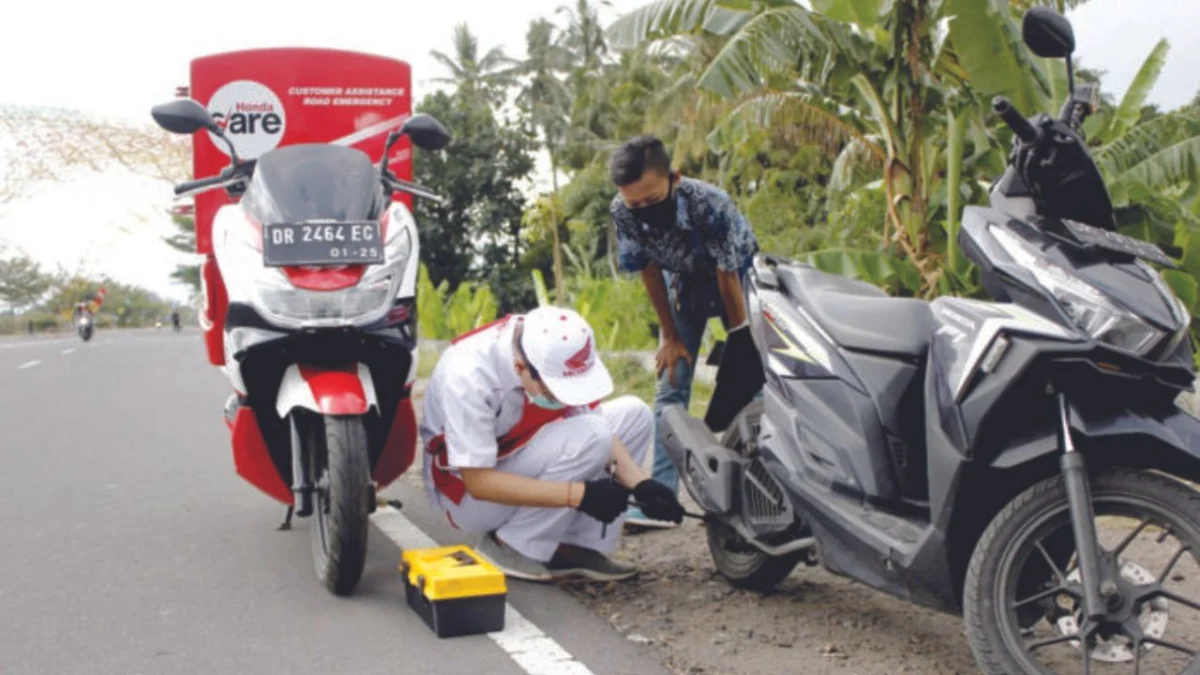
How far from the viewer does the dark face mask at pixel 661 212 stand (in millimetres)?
4867

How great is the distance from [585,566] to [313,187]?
5.51ft

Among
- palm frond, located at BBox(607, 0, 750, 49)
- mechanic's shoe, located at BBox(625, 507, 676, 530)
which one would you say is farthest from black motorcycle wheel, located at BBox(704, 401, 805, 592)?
palm frond, located at BBox(607, 0, 750, 49)

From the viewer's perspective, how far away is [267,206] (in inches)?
171

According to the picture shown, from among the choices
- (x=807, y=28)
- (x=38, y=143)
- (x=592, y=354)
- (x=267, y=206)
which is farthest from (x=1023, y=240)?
(x=38, y=143)

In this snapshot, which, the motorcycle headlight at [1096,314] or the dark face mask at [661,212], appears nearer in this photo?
the motorcycle headlight at [1096,314]

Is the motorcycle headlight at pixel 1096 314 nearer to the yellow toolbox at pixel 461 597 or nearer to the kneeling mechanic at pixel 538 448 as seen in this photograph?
the kneeling mechanic at pixel 538 448

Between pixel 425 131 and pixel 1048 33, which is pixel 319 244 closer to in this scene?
pixel 425 131

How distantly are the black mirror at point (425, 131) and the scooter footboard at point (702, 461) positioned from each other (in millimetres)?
1540

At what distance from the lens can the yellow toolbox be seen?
376cm

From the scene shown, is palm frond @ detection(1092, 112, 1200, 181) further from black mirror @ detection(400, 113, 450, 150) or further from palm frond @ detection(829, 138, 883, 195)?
black mirror @ detection(400, 113, 450, 150)

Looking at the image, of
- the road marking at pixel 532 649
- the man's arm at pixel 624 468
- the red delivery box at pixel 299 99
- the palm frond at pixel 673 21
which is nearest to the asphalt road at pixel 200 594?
the road marking at pixel 532 649

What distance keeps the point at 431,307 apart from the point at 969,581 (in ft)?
53.4

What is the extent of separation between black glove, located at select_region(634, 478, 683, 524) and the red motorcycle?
0.89 metres

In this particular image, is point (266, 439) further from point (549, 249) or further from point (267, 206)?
point (549, 249)
